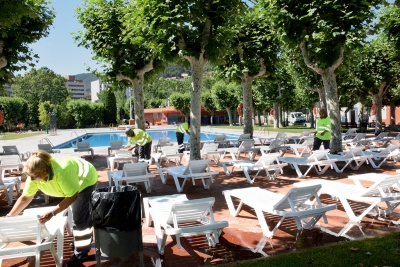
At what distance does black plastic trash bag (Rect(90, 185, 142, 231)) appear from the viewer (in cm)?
351

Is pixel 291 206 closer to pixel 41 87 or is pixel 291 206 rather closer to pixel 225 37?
pixel 225 37

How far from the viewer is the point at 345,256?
3924 millimetres

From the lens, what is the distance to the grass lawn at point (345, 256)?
3750mm

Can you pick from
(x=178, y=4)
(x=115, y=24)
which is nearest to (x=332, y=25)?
(x=178, y=4)

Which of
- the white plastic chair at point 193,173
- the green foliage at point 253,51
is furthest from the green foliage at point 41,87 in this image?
the white plastic chair at point 193,173

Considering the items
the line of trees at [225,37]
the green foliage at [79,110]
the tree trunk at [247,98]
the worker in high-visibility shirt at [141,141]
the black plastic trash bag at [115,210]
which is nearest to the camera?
the black plastic trash bag at [115,210]

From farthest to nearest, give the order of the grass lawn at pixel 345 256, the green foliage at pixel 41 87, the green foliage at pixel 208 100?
1. the green foliage at pixel 41 87
2. the green foliage at pixel 208 100
3. the grass lawn at pixel 345 256

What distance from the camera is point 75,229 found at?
3965 millimetres

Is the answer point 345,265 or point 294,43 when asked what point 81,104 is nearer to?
point 294,43

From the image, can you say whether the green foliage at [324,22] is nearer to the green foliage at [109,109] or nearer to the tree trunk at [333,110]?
the tree trunk at [333,110]

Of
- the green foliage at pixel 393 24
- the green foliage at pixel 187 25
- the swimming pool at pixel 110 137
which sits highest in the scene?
the green foliage at pixel 393 24

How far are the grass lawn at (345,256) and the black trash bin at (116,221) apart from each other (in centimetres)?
126

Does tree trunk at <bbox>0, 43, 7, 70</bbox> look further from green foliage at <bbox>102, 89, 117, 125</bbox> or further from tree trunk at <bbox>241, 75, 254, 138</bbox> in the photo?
green foliage at <bbox>102, 89, 117, 125</bbox>

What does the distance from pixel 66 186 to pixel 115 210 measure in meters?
0.58
